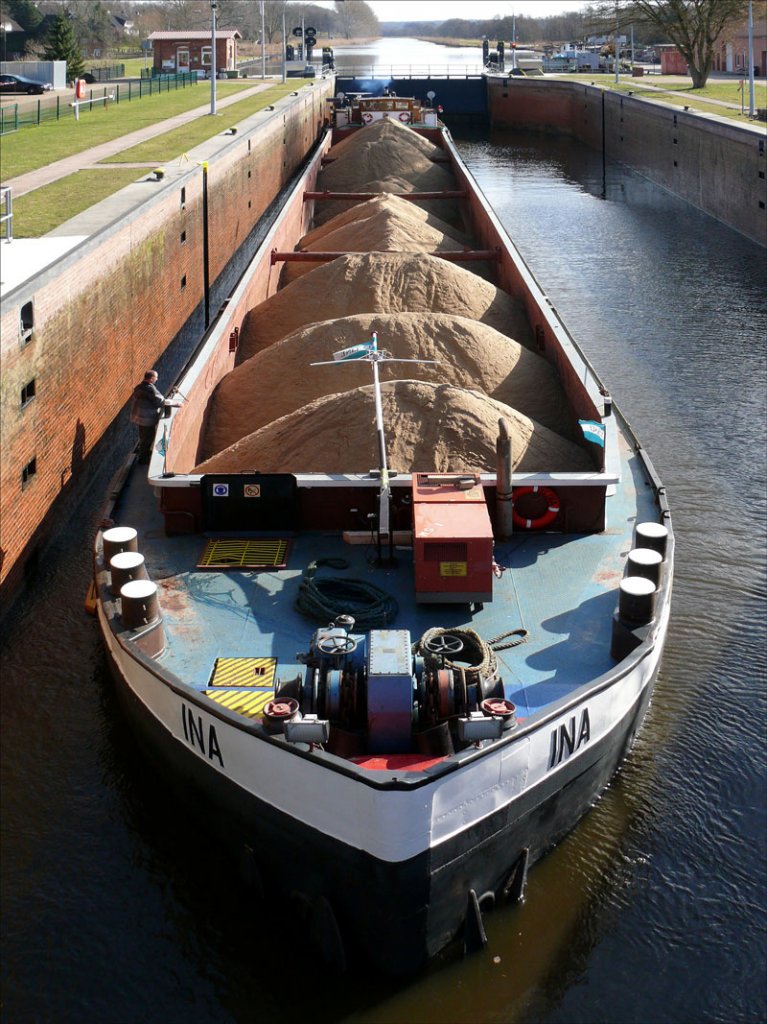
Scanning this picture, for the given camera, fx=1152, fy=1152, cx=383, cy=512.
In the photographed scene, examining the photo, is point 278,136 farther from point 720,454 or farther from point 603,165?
Answer: point 720,454

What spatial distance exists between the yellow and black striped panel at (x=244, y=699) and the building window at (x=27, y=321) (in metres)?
6.62

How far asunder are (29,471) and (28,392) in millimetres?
940

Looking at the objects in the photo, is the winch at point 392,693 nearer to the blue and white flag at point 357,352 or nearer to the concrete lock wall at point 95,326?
the blue and white flag at point 357,352

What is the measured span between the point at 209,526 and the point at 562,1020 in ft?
16.5

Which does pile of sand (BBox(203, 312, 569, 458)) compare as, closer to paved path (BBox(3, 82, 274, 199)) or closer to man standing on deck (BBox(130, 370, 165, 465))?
man standing on deck (BBox(130, 370, 165, 465))

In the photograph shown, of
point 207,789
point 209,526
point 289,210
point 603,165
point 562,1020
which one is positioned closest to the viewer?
point 562,1020

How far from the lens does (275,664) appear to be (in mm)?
8438

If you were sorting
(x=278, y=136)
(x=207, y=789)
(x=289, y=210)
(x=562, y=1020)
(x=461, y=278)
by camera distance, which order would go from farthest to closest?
1. (x=278, y=136)
2. (x=289, y=210)
3. (x=461, y=278)
4. (x=207, y=789)
5. (x=562, y=1020)

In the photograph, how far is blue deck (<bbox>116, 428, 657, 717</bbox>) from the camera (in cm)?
848

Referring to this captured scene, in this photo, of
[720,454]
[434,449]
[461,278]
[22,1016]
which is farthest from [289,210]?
[22,1016]

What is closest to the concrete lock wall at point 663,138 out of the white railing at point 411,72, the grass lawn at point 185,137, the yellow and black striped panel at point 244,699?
the white railing at point 411,72

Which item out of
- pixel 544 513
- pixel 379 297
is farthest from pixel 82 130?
pixel 544 513

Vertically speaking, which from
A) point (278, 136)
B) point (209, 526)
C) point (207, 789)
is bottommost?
point (207, 789)

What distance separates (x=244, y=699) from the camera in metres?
7.97
